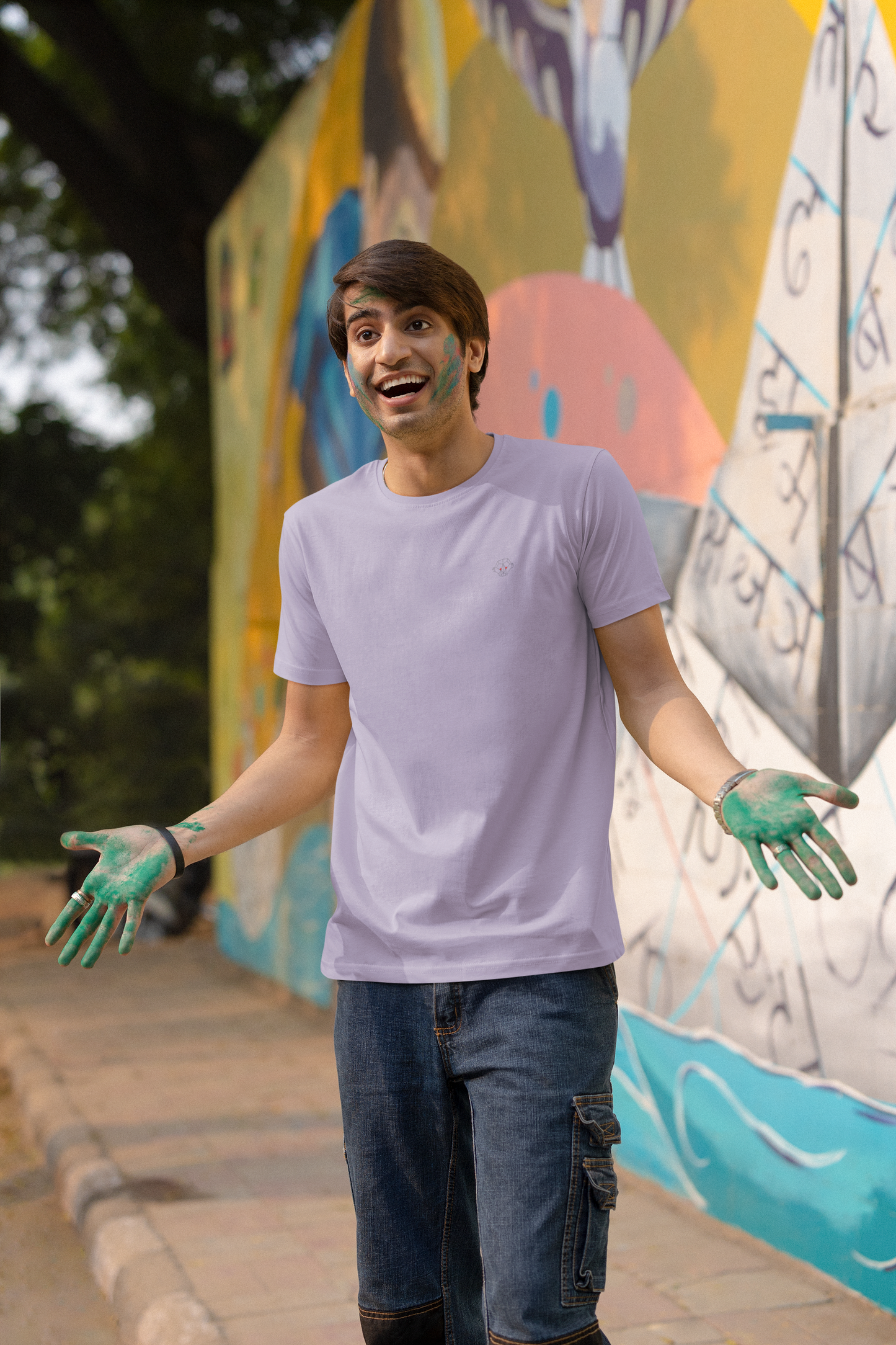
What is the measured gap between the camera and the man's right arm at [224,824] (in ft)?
6.55

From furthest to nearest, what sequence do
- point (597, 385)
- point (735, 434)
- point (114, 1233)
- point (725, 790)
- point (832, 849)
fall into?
point (597, 385), point (114, 1233), point (735, 434), point (725, 790), point (832, 849)

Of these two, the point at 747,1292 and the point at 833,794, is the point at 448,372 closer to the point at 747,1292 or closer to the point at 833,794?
the point at 833,794

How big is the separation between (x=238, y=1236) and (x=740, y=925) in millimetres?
1719

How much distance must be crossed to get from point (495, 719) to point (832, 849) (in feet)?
1.81

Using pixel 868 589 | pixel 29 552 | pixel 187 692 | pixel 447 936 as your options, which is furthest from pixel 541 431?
pixel 29 552

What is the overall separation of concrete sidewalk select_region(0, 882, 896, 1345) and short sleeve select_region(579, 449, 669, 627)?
2062 millimetres

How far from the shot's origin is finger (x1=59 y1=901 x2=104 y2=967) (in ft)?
6.39

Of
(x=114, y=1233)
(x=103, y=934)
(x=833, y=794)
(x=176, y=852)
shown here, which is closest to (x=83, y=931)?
(x=103, y=934)

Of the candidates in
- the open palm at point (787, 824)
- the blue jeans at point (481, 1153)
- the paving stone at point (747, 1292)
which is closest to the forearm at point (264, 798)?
the blue jeans at point (481, 1153)

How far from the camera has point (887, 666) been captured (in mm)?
3312

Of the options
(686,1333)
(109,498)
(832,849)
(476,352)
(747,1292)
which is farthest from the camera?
(109,498)

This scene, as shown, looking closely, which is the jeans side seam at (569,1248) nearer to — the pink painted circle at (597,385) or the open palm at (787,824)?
the open palm at (787,824)

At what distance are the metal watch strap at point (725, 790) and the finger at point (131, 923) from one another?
2.59ft

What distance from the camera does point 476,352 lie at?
7.32ft
